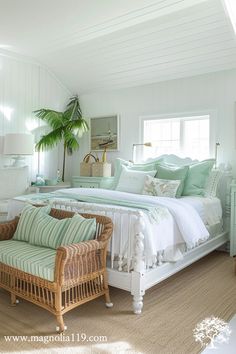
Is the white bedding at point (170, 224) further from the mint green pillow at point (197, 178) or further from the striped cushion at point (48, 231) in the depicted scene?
the striped cushion at point (48, 231)

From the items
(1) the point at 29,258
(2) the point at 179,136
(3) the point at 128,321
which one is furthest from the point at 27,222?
(2) the point at 179,136

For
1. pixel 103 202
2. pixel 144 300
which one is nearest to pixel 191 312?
pixel 144 300

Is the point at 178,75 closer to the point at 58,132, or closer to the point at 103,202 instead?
the point at 58,132

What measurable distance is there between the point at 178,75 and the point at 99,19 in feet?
4.45

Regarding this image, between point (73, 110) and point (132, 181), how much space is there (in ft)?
7.27

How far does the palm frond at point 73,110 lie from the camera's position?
5445 millimetres

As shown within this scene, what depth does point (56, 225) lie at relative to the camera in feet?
8.27

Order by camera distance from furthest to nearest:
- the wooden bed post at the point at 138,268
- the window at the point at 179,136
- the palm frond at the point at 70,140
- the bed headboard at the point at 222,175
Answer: the palm frond at the point at 70,140
the window at the point at 179,136
the bed headboard at the point at 222,175
the wooden bed post at the point at 138,268

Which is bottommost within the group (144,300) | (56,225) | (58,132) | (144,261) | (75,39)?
(144,300)

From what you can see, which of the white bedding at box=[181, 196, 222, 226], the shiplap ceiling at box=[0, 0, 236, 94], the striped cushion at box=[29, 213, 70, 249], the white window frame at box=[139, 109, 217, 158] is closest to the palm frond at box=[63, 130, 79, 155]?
the shiplap ceiling at box=[0, 0, 236, 94]

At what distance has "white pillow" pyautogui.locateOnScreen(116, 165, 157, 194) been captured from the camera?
3.80 metres

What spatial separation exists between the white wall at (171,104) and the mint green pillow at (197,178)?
0.45 meters

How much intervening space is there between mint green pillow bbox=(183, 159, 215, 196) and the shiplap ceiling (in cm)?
131

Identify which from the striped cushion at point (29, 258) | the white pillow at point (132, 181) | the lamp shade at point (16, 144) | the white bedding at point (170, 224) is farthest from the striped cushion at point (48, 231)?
the lamp shade at point (16, 144)
